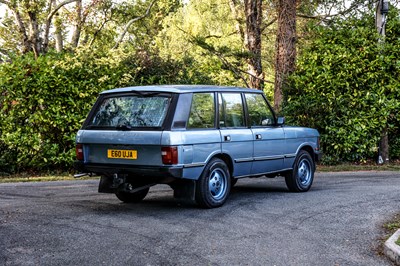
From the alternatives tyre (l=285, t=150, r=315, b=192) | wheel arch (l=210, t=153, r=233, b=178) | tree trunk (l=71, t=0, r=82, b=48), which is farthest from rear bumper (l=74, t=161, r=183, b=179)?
tree trunk (l=71, t=0, r=82, b=48)

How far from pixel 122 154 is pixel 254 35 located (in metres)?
13.8

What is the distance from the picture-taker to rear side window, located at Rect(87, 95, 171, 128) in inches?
295

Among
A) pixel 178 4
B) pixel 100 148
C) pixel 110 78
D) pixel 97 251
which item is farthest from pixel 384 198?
pixel 178 4

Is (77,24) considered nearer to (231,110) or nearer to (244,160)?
(231,110)

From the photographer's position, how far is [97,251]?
5.45 m

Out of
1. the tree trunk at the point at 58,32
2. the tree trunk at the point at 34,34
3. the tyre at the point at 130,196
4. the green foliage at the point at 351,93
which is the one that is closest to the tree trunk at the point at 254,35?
the green foliage at the point at 351,93

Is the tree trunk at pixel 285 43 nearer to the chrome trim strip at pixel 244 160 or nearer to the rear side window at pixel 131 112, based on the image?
the chrome trim strip at pixel 244 160

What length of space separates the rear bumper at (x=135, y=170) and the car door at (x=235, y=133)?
1.15 m

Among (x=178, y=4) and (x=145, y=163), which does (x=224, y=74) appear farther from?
(x=178, y=4)

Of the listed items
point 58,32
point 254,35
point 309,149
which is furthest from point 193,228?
point 254,35

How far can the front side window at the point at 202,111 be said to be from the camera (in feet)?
25.2

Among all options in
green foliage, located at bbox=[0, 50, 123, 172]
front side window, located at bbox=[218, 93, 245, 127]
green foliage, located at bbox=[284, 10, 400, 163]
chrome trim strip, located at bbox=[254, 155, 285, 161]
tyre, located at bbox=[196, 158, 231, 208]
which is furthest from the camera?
green foliage, located at bbox=[284, 10, 400, 163]

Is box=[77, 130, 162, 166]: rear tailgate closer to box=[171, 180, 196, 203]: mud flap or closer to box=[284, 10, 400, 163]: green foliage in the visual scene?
box=[171, 180, 196, 203]: mud flap

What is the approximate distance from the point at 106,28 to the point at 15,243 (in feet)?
53.3
